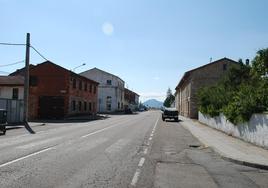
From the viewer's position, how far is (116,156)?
14.0 meters

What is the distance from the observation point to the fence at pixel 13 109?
34.8 metres

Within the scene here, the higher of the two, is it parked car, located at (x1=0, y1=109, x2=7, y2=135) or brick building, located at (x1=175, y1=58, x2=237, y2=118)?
brick building, located at (x1=175, y1=58, x2=237, y2=118)

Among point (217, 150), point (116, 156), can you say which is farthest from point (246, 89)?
point (116, 156)

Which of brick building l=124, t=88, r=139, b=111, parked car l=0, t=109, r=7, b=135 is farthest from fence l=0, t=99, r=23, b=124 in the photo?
brick building l=124, t=88, r=139, b=111

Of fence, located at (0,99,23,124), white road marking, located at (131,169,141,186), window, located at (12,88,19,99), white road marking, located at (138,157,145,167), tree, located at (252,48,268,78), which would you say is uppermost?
tree, located at (252,48,268,78)

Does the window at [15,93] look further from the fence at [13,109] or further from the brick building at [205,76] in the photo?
the brick building at [205,76]

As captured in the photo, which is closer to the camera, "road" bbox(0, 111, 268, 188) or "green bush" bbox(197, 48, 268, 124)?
"road" bbox(0, 111, 268, 188)

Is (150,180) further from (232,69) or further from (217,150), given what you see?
(232,69)

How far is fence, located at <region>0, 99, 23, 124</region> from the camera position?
114 feet

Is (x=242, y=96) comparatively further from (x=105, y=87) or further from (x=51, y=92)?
(x=105, y=87)

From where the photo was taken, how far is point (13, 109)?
3603cm

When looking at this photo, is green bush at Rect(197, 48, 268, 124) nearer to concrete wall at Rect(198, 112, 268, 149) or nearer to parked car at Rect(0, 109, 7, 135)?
concrete wall at Rect(198, 112, 268, 149)

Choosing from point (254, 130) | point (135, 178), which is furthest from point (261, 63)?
point (135, 178)

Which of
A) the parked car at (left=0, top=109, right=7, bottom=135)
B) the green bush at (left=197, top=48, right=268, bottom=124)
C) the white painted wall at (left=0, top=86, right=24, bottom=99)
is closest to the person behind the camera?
the green bush at (left=197, top=48, right=268, bottom=124)
